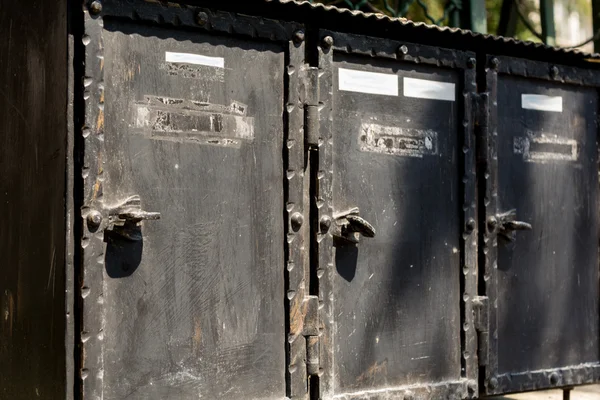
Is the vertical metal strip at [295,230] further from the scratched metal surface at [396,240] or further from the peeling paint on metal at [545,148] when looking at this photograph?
the peeling paint on metal at [545,148]

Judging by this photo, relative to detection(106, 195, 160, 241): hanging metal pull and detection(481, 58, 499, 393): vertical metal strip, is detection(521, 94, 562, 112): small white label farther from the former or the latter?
detection(106, 195, 160, 241): hanging metal pull

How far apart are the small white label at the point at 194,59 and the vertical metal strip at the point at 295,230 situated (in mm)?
350

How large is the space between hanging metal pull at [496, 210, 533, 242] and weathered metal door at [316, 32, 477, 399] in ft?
0.60

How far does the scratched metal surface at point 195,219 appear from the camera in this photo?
12.1 ft

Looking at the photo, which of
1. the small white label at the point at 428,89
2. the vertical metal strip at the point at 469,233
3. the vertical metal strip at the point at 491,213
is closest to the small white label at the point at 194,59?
the small white label at the point at 428,89

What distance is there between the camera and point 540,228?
5.14m

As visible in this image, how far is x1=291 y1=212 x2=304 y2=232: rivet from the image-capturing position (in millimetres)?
4176

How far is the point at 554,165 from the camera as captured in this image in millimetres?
5227

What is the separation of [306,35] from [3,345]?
1.86 metres

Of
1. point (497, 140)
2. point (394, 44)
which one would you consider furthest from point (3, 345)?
point (497, 140)

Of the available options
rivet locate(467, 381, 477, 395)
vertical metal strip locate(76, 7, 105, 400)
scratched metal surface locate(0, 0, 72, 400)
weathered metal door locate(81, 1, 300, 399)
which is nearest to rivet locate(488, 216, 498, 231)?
rivet locate(467, 381, 477, 395)

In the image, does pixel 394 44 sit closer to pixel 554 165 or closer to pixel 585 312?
pixel 554 165

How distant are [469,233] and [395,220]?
491 mm

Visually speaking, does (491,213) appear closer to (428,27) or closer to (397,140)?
(397,140)
